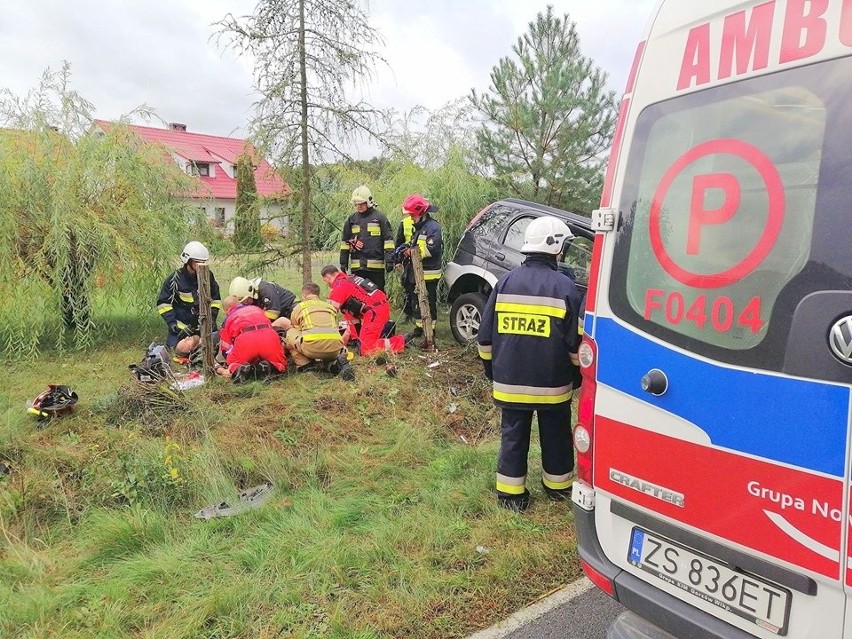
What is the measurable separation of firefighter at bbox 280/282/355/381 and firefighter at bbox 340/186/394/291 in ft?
5.73

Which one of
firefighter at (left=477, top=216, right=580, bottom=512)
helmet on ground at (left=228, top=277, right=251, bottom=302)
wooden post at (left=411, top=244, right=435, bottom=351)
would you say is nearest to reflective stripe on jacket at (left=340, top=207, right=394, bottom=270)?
wooden post at (left=411, top=244, right=435, bottom=351)

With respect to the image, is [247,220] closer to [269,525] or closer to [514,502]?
[269,525]

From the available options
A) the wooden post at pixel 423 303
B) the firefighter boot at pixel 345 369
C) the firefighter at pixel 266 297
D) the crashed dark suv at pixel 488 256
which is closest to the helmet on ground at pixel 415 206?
the wooden post at pixel 423 303

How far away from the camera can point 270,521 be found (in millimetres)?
3400

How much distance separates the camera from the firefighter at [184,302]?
22.2 ft

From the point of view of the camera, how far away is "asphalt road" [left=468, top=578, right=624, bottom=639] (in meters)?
2.52

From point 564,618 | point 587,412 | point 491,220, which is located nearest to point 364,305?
point 491,220

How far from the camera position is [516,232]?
264 inches

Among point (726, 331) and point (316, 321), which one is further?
point (316, 321)

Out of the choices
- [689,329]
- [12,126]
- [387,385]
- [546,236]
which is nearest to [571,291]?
[546,236]

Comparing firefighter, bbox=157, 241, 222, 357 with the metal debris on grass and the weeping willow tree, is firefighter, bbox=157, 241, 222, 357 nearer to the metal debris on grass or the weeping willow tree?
the weeping willow tree

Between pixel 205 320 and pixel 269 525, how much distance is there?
9.26 ft

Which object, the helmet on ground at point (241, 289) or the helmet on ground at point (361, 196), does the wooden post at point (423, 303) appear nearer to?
the helmet on ground at point (361, 196)

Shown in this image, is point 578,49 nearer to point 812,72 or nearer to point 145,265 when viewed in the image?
point 145,265
